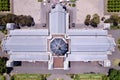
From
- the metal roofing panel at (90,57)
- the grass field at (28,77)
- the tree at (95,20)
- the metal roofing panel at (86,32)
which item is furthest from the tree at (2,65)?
the tree at (95,20)

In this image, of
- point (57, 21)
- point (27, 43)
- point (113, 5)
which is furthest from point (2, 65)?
point (113, 5)

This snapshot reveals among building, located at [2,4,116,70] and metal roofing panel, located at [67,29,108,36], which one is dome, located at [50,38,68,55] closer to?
building, located at [2,4,116,70]

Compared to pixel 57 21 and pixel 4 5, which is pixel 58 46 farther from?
pixel 4 5

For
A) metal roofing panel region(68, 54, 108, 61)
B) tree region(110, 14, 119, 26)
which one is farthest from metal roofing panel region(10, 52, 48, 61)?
tree region(110, 14, 119, 26)

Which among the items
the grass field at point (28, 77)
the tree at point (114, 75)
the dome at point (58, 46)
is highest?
the dome at point (58, 46)

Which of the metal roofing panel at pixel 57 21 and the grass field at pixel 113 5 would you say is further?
the grass field at pixel 113 5

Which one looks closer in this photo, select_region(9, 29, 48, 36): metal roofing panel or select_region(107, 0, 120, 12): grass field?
select_region(9, 29, 48, 36): metal roofing panel

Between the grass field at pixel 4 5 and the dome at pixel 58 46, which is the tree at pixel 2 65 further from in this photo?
the grass field at pixel 4 5

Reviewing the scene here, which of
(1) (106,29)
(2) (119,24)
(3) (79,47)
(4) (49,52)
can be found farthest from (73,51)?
(2) (119,24)

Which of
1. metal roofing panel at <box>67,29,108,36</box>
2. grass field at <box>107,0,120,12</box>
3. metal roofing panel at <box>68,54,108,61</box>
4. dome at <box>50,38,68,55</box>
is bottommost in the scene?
metal roofing panel at <box>68,54,108,61</box>
